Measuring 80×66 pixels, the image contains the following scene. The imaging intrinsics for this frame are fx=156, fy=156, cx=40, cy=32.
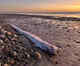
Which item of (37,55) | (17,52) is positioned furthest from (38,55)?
(17,52)

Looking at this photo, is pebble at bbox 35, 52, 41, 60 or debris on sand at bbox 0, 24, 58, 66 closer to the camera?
debris on sand at bbox 0, 24, 58, 66

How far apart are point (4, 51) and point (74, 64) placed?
105 cm

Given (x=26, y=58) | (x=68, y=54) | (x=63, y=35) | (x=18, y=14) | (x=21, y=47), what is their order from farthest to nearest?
(x=18, y=14), (x=63, y=35), (x=21, y=47), (x=68, y=54), (x=26, y=58)

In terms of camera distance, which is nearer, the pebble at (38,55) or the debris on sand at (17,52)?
the debris on sand at (17,52)

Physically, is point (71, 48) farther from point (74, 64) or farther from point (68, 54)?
point (74, 64)

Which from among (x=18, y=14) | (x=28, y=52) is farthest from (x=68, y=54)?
(x=18, y=14)

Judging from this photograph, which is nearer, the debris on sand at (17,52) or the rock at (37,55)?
the debris on sand at (17,52)

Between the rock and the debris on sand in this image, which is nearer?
the debris on sand

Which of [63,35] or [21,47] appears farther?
[63,35]

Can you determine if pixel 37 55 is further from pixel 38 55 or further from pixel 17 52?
pixel 17 52

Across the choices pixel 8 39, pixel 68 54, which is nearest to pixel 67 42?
pixel 68 54

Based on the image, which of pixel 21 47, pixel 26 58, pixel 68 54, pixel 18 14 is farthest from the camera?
pixel 18 14

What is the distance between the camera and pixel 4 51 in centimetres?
237

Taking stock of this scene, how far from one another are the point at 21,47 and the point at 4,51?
0.29 m
